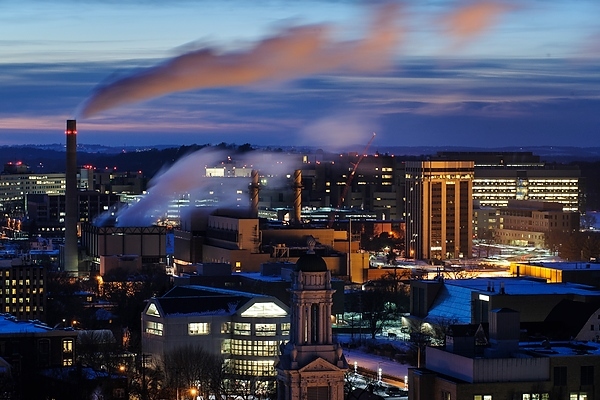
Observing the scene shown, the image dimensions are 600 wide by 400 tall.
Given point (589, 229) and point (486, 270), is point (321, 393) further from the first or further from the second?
point (589, 229)

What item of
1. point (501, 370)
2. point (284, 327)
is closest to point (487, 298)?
point (284, 327)

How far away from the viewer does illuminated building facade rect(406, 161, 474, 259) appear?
16238cm

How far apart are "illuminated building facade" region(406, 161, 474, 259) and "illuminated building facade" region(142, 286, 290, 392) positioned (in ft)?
256

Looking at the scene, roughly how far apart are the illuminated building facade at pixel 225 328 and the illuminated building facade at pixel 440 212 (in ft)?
256

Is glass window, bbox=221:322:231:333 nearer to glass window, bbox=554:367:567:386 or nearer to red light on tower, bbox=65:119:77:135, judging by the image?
glass window, bbox=554:367:567:386

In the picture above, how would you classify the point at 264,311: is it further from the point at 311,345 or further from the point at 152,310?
the point at 311,345

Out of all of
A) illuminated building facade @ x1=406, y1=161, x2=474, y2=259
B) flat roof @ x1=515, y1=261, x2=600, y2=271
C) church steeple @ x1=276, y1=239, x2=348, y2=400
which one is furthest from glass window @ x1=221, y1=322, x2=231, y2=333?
illuminated building facade @ x1=406, y1=161, x2=474, y2=259

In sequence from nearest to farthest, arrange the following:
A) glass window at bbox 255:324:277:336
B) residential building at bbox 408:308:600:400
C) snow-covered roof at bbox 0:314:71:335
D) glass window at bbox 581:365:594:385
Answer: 1. residential building at bbox 408:308:600:400
2. glass window at bbox 581:365:594:385
3. snow-covered roof at bbox 0:314:71:335
4. glass window at bbox 255:324:277:336

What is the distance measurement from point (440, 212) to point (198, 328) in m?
81.7

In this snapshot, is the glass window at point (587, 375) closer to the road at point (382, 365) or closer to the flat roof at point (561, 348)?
the flat roof at point (561, 348)

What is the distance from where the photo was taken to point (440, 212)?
538 ft

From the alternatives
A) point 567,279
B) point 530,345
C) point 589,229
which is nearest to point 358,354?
point 567,279

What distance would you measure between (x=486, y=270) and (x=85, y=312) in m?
40.0

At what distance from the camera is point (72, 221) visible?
137 meters
